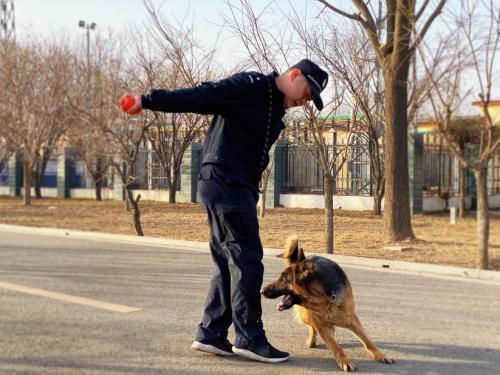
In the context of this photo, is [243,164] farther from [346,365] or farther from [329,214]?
[329,214]

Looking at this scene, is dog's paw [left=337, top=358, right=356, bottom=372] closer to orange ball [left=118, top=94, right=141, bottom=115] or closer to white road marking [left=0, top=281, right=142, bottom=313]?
orange ball [left=118, top=94, right=141, bottom=115]

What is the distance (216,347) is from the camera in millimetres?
4102

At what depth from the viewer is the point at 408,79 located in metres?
11.3

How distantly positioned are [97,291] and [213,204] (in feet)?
10.4

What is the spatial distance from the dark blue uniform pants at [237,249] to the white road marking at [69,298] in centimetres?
182

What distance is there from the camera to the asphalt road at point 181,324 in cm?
399

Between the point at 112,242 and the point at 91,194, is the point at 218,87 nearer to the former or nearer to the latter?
the point at 112,242

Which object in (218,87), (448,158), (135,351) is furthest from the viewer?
(448,158)

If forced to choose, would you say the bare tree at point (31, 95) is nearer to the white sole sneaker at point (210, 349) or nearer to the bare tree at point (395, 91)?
the bare tree at point (395, 91)

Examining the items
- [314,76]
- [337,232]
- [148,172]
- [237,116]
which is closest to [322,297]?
[237,116]

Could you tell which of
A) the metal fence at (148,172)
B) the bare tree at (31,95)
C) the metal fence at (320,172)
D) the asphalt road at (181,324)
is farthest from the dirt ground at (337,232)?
the bare tree at (31,95)

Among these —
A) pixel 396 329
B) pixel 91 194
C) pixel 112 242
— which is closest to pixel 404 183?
pixel 112 242

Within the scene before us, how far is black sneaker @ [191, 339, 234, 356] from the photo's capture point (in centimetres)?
410

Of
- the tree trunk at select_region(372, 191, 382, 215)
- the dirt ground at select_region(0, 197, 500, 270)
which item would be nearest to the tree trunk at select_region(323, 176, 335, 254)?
the dirt ground at select_region(0, 197, 500, 270)
